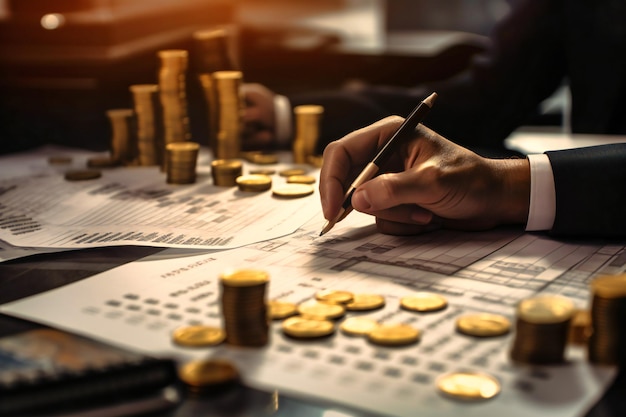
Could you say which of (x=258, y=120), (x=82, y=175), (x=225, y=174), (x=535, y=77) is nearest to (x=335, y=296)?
(x=225, y=174)

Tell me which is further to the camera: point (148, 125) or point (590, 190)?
point (148, 125)

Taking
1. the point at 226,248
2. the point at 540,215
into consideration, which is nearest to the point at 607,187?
the point at 540,215

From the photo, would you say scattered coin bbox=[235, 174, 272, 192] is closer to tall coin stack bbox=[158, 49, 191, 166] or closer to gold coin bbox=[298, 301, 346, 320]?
tall coin stack bbox=[158, 49, 191, 166]

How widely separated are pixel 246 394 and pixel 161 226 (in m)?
0.50

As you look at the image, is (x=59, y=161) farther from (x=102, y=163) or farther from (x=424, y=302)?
(x=424, y=302)

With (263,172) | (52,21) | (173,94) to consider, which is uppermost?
(52,21)

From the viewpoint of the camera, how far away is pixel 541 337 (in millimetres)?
615

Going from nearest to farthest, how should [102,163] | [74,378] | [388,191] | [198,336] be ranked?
[74,378], [198,336], [388,191], [102,163]

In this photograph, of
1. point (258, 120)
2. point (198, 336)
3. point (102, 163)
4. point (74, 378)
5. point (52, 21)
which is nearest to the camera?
point (74, 378)

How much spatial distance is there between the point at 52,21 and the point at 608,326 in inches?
65.0

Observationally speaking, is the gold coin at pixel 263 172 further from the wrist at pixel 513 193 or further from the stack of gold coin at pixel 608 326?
the stack of gold coin at pixel 608 326

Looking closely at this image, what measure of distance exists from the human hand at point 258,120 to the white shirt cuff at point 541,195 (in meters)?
0.73

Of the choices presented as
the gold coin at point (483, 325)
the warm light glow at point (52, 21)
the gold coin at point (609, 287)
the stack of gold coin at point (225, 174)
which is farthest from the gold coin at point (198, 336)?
the warm light glow at point (52, 21)

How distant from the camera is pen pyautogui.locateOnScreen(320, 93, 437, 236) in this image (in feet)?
3.34
